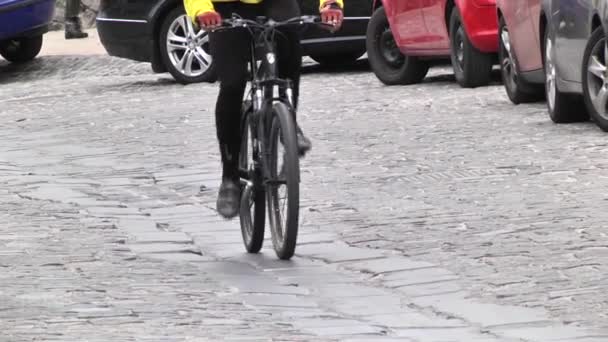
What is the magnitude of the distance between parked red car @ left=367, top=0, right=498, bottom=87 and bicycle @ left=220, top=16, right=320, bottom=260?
6757 millimetres

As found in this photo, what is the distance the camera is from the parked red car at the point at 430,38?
14.8m

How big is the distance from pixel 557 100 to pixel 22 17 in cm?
942

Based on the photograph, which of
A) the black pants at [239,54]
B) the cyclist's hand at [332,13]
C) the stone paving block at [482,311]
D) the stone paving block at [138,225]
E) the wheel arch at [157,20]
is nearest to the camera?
the stone paving block at [482,311]

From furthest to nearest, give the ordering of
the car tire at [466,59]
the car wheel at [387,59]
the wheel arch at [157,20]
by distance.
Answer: the wheel arch at [157,20] < the car wheel at [387,59] < the car tire at [466,59]

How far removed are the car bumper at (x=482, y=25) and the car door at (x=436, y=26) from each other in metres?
1.01

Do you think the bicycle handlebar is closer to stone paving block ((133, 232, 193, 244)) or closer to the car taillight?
stone paving block ((133, 232, 193, 244))

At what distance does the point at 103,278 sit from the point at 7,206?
2846 mm

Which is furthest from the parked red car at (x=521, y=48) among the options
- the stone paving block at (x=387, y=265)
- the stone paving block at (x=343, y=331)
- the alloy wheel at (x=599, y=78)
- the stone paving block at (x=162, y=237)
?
the stone paving block at (x=343, y=331)

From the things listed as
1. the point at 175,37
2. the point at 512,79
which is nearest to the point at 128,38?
the point at 175,37

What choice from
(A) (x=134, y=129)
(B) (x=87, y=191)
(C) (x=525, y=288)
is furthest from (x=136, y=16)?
(C) (x=525, y=288)

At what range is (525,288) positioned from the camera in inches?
264

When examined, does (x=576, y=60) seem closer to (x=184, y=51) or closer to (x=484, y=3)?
(x=484, y=3)

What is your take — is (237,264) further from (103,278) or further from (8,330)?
(8,330)

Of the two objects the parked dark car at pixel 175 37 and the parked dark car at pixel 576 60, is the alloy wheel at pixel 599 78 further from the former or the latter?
Result: the parked dark car at pixel 175 37
